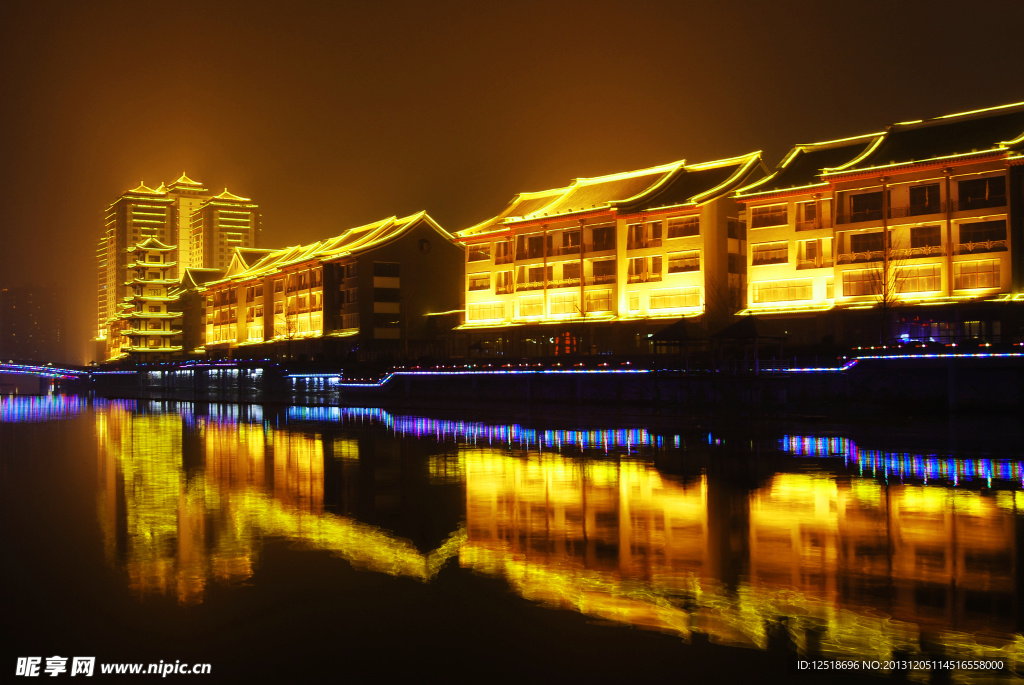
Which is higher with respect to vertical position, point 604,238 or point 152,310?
point 604,238

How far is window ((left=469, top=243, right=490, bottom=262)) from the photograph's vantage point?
72.1 m

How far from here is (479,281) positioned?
71.8 m

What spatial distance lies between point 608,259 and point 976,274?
2362cm

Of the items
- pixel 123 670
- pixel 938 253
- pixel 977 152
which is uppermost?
pixel 977 152

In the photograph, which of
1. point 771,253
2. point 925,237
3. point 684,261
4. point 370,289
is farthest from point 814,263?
point 370,289

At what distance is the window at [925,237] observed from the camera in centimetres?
4850

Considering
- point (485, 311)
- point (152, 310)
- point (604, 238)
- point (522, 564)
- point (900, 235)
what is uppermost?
point (604, 238)

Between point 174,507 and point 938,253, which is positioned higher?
point 938,253

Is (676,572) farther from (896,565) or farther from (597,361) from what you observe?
(597,361)

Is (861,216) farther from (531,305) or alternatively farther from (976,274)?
(531,305)

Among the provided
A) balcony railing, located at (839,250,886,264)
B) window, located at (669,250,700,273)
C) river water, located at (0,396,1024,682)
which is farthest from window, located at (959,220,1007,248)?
river water, located at (0,396,1024,682)

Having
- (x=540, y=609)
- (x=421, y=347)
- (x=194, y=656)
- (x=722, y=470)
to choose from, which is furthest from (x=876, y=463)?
(x=421, y=347)

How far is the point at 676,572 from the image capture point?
11031 millimetres

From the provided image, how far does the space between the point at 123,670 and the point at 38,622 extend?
1.90 meters
